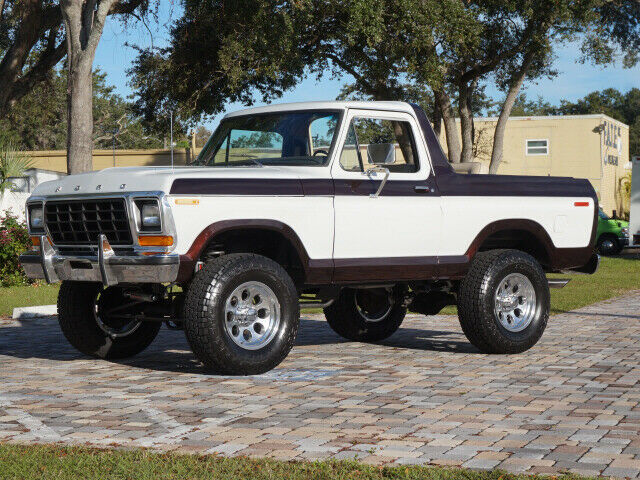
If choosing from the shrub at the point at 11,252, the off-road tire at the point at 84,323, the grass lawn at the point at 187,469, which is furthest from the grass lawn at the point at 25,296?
the grass lawn at the point at 187,469


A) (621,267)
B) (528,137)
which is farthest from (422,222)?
(528,137)

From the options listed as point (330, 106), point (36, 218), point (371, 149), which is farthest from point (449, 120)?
point (36, 218)

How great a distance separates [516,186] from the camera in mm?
10047

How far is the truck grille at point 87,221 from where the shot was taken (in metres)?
8.26

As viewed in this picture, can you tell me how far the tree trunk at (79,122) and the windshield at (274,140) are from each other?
33.9 feet

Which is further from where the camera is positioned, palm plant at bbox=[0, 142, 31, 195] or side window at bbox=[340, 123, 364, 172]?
palm plant at bbox=[0, 142, 31, 195]

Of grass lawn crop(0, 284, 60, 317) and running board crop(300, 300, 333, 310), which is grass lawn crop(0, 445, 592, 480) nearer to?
running board crop(300, 300, 333, 310)

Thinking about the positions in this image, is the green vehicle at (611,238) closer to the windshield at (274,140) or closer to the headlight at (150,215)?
the windshield at (274,140)

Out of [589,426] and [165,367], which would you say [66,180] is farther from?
[589,426]

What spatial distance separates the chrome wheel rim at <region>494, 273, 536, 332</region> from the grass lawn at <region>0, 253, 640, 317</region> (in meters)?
3.94

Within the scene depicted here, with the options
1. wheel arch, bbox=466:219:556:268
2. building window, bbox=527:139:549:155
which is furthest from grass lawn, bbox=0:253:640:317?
building window, bbox=527:139:549:155

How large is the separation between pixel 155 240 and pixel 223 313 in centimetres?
81

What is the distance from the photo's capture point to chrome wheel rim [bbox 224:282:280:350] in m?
8.45

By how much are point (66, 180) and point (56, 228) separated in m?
0.43
